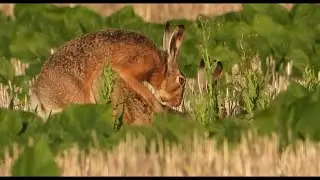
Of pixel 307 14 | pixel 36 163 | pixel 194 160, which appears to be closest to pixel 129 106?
pixel 194 160

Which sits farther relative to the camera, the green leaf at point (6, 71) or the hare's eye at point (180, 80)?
the green leaf at point (6, 71)

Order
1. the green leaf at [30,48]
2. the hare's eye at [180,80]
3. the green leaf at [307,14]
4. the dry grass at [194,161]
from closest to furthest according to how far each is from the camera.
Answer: the dry grass at [194,161]
the hare's eye at [180,80]
the green leaf at [30,48]
the green leaf at [307,14]

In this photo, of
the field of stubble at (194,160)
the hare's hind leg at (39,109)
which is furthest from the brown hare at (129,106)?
the field of stubble at (194,160)

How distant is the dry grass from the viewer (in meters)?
8.55

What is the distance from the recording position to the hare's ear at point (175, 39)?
10342 millimetres

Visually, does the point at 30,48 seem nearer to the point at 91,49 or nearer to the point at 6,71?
the point at 6,71

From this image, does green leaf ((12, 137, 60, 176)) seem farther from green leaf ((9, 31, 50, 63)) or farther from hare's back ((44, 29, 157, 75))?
green leaf ((9, 31, 50, 63))

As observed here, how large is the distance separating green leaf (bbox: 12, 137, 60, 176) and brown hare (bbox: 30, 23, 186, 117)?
1742 mm

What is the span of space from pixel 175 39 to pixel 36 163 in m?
2.38

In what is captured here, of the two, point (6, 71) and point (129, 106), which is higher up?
point (6, 71)

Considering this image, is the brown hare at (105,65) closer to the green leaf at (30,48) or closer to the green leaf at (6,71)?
the green leaf at (6,71)

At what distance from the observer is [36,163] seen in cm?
831

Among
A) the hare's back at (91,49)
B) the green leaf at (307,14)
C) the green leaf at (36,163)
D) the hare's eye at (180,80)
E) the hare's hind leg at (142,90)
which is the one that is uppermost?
the green leaf at (307,14)

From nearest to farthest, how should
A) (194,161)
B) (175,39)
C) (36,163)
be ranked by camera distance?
(36,163) < (194,161) < (175,39)
